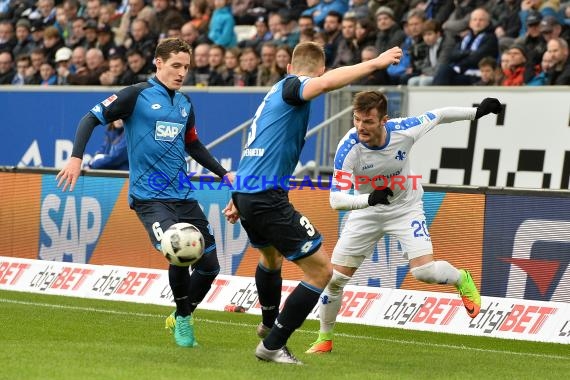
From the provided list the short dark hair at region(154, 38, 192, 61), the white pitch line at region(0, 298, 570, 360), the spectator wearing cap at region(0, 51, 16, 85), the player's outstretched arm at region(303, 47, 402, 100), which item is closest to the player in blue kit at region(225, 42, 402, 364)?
the player's outstretched arm at region(303, 47, 402, 100)

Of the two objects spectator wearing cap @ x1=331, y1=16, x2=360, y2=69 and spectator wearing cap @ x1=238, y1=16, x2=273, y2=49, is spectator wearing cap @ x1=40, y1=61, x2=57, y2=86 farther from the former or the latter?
spectator wearing cap @ x1=331, y1=16, x2=360, y2=69

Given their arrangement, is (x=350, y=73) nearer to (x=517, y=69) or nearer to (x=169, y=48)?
(x=169, y=48)

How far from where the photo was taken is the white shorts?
10.3 meters

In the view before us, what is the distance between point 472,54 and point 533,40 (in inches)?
33.7

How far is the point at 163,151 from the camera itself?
9.93m

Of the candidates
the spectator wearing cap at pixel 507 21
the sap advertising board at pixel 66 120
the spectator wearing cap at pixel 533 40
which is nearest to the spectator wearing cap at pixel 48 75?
the sap advertising board at pixel 66 120

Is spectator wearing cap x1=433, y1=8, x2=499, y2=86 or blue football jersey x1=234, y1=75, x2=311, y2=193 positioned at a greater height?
blue football jersey x1=234, y1=75, x2=311, y2=193

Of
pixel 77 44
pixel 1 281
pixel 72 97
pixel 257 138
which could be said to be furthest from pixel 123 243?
pixel 77 44

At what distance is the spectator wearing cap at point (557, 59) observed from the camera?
15141mm

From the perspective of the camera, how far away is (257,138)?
8789 mm

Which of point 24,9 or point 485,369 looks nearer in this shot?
point 485,369

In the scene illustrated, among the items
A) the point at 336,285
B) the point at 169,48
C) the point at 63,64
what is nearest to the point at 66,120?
the point at 63,64

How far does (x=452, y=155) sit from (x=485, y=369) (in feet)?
21.5

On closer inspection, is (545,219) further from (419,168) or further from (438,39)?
(438,39)
